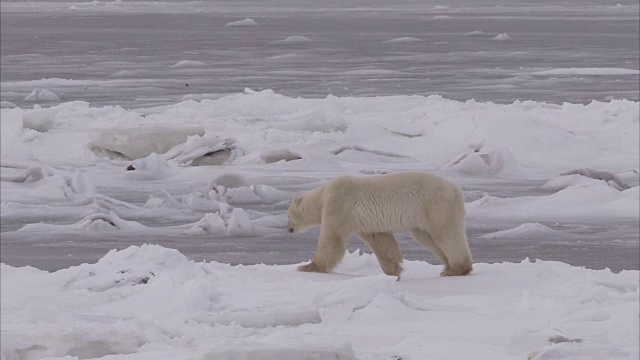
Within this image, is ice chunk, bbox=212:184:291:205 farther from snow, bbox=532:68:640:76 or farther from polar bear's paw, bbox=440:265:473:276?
snow, bbox=532:68:640:76

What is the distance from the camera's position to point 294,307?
192 inches

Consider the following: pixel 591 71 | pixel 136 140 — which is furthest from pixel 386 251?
pixel 591 71

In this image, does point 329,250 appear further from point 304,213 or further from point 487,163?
point 487,163

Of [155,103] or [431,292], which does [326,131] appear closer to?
[155,103]

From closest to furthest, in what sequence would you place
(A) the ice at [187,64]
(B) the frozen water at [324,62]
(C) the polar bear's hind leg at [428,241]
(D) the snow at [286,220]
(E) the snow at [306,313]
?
1. (E) the snow at [306,313]
2. (D) the snow at [286,220]
3. (C) the polar bear's hind leg at [428,241]
4. (B) the frozen water at [324,62]
5. (A) the ice at [187,64]

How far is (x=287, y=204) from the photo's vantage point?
994cm

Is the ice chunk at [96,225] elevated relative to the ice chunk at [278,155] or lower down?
elevated

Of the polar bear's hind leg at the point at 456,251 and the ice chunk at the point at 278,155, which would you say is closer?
the polar bear's hind leg at the point at 456,251

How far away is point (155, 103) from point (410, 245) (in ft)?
30.1

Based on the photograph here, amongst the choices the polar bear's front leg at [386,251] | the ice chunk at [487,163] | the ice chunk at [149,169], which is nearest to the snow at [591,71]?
the ice chunk at [487,163]

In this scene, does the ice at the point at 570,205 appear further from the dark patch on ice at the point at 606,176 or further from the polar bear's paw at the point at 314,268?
the polar bear's paw at the point at 314,268

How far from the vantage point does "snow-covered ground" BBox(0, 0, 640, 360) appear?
4.52 meters

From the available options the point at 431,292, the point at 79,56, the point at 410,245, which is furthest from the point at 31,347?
the point at 79,56

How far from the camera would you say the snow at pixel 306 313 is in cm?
420
